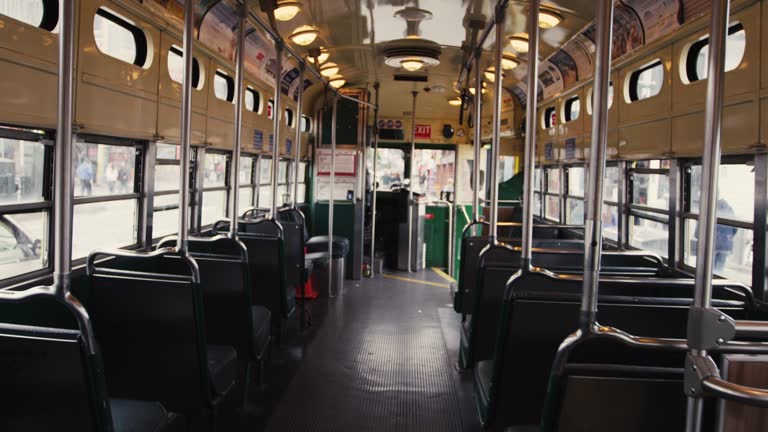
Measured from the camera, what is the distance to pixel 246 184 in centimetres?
664

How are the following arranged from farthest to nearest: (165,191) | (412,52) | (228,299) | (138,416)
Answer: (412,52)
(165,191)
(228,299)
(138,416)

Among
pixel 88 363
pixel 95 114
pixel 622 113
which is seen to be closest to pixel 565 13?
pixel 622 113

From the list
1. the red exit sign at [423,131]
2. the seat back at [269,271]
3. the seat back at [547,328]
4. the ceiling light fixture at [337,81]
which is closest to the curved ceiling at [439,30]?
the ceiling light fixture at [337,81]

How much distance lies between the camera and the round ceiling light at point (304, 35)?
5750 millimetres

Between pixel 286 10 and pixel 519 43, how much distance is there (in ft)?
8.75

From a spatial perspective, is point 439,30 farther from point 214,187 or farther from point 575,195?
point 214,187

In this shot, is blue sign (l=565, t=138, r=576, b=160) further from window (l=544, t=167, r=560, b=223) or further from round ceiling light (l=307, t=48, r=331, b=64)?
round ceiling light (l=307, t=48, r=331, b=64)

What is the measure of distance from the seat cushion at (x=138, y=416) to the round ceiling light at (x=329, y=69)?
566 cm

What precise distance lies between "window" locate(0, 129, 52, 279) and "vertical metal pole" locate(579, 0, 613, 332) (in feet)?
8.11

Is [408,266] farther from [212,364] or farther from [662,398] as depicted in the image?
[662,398]

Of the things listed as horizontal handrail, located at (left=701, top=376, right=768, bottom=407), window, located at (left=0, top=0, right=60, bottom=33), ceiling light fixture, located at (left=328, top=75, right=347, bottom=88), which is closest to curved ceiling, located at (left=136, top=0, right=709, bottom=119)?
ceiling light fixture, located at (left=328, top=75, right=347, bottom=88)

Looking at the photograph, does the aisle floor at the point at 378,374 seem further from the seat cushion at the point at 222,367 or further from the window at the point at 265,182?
the window at the point at 265,182

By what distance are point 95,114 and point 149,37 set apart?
0.89 metres

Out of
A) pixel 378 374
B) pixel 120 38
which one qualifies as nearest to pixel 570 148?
pixel 378 374
